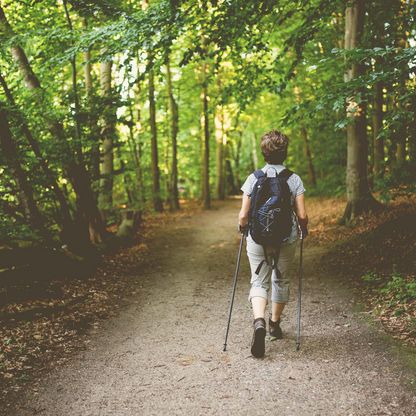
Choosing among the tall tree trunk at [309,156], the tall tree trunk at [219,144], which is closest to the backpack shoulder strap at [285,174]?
the tall tree trunk at [309,156]

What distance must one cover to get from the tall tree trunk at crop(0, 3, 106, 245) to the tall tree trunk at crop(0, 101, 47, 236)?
1.02m

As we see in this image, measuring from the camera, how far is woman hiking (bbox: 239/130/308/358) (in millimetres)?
4516

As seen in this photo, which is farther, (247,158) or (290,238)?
(247,158)

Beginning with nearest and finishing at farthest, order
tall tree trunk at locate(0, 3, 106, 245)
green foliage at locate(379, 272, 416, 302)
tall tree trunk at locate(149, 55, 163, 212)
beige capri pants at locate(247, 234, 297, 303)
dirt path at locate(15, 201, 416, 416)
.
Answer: dirt path at locate(15, 201, 416, 416) → beige capri pants at locate(247, 234, 297, 303) → green foliage at locate(379, 272, 416, 302) → tall tree trunk at locate(0, 3, 106, 245) → tall tree trunk at locate(149, 55, 163, 212)

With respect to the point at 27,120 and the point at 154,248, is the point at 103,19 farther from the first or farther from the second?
the point at 154,248

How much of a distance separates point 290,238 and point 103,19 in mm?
6534

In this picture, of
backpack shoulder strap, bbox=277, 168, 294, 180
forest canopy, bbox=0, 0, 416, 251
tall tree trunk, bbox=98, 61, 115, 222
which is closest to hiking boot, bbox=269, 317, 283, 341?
backpack shoulder strap, bbox=277, 168, 294, 180

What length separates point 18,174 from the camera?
23.4ft

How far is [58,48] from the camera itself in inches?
331

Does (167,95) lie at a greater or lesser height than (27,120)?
greater

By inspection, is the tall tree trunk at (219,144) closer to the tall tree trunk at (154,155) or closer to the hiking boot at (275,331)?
the tall tree trunk at (154,155)

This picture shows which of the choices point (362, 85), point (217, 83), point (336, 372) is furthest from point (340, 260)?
point (217, 83)

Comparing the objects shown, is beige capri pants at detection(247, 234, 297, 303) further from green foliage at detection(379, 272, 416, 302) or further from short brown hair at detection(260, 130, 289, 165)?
green foliage at detection(379, 272, 416, 302)

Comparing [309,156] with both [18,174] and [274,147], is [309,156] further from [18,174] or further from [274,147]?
[274,147]
